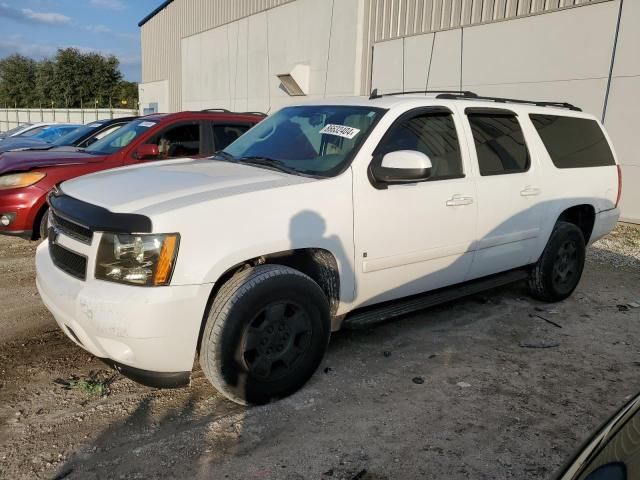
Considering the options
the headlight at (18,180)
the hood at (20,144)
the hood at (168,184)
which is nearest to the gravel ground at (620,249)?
the hood at (168,184)

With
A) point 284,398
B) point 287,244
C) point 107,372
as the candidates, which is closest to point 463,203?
point 287,244

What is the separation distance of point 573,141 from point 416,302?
2.49 meters

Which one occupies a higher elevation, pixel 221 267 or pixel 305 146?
pixel 305 146

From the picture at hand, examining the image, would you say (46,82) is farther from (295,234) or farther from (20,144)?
(295,234)

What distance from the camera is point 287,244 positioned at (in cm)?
304

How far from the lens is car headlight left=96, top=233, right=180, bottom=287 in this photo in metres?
2.67

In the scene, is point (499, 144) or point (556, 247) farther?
point (556, 247)

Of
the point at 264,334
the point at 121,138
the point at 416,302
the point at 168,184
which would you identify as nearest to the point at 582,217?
the point at 416,302

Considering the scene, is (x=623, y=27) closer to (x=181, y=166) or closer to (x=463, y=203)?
(x=463, y=203)

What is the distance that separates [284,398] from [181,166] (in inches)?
69.1

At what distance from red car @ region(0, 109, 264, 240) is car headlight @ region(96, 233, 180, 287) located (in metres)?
3.47

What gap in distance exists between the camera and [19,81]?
62406 mm

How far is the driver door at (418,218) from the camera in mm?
3418

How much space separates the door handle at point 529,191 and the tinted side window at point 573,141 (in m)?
0.42
